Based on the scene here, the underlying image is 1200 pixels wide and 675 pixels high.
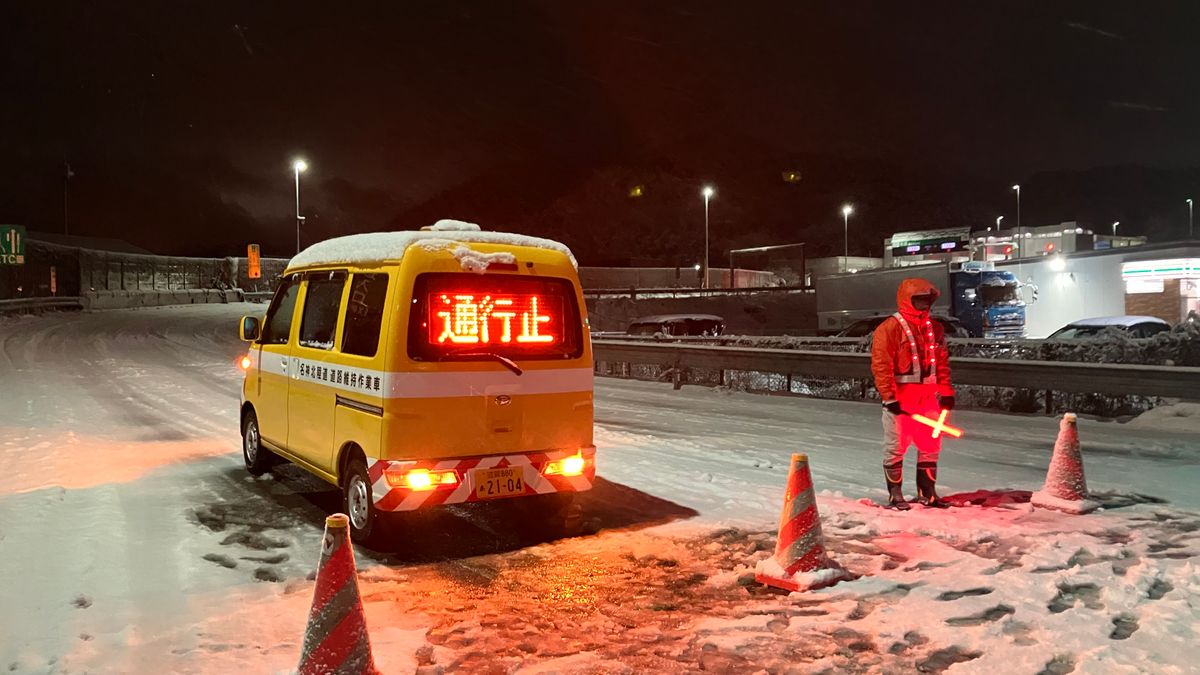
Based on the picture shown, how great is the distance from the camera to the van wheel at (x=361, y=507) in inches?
253

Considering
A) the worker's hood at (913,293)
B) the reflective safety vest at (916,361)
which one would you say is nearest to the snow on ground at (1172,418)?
the reflective safety vest at (916,361)

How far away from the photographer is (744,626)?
4.82 m

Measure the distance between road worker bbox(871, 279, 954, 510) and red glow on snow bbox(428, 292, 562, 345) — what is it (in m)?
2.71

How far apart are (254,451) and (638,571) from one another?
4.88 meters

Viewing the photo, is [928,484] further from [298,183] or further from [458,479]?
[298,183]

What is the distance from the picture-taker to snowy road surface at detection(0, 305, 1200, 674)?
4430 millimetres

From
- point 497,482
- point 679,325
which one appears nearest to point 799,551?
point 497,482

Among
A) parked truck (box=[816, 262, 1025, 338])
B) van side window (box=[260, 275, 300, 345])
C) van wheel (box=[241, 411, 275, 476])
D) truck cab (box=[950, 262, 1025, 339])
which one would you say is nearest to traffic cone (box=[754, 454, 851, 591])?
van side window (box=[260, 275, 300, 345])

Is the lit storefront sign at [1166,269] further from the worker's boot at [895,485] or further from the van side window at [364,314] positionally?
the van side window at [364,314]

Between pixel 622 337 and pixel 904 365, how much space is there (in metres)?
21.7

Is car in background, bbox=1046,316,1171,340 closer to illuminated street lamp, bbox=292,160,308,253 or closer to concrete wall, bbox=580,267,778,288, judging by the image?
illuminated street lamp, bbox=292,160,308,253

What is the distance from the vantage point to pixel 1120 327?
19.8 metres

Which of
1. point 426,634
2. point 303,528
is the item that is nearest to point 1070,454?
point 426,634

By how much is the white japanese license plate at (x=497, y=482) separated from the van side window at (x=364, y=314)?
1.17m
